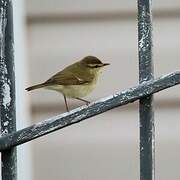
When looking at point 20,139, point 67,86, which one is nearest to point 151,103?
point 20,139

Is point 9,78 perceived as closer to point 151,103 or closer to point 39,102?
point 151,103

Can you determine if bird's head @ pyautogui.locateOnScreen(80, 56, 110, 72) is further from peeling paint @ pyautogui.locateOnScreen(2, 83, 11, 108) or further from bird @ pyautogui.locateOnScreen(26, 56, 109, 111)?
peeling paint @ pyautogui.locateOnScreen(2, 83, 11, 108)

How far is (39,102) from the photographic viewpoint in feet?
12.4

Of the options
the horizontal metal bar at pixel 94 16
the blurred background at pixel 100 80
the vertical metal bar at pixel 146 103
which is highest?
the vertical metal bar at pixel 146 103

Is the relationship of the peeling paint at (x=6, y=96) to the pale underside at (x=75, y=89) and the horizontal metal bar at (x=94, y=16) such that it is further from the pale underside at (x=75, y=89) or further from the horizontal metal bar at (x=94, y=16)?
the horizontal metal bar at (x=94, y=16)

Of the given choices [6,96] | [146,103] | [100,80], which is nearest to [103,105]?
[146,103]

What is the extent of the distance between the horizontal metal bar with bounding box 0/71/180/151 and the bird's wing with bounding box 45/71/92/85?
145cm

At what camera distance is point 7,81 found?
4.83 feet

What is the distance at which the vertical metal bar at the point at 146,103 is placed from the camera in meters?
1.44

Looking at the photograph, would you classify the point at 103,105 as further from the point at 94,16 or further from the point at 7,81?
the point at 94,16

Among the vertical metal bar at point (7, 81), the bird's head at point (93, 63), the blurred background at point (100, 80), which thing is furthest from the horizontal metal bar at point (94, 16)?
the vertical metal bar at point (7, 81)

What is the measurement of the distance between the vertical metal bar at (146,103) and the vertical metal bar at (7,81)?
0.24 meters

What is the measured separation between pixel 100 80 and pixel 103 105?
2271mm

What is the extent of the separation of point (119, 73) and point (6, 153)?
2316mm
